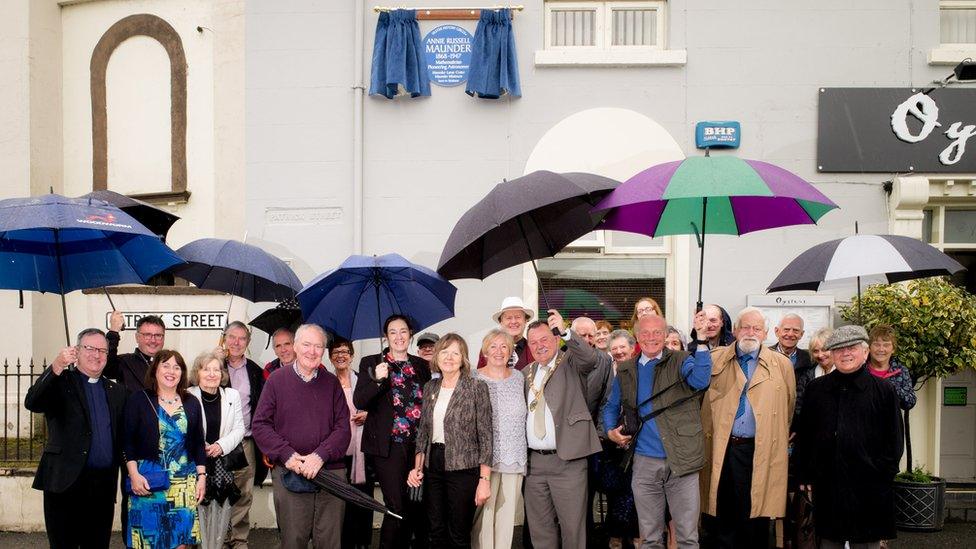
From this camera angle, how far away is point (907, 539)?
6.56 meters

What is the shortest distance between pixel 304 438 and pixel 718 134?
500 centimetres

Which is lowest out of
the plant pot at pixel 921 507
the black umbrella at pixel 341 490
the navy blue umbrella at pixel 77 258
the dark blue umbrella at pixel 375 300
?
the plant pot at pixel 921 507

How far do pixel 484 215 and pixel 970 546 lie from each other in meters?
5.17

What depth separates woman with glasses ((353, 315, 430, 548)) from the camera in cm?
533

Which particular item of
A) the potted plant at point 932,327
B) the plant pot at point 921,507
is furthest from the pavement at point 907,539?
the plant pot at point 921,507

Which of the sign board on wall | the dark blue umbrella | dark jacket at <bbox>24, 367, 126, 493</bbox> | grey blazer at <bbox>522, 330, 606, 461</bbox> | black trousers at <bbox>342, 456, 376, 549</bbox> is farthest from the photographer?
the sign board on wall

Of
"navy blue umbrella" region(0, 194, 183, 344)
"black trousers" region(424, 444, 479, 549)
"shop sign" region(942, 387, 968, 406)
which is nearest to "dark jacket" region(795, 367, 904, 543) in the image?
"black trousers" region(424, 444, 479, 549)

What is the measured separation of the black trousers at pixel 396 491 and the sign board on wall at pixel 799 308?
3.98 m

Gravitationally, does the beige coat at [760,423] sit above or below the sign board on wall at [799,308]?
below

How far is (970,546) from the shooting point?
6.41 meters

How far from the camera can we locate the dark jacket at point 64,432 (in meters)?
4.82

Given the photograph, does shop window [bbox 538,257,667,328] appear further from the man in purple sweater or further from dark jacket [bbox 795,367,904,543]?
the man in purple sweater

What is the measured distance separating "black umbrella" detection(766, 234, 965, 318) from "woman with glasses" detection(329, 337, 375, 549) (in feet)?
11.1

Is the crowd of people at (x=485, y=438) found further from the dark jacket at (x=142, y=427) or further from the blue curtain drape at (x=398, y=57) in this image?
the blue curtain drape at (x=398, y=57)
